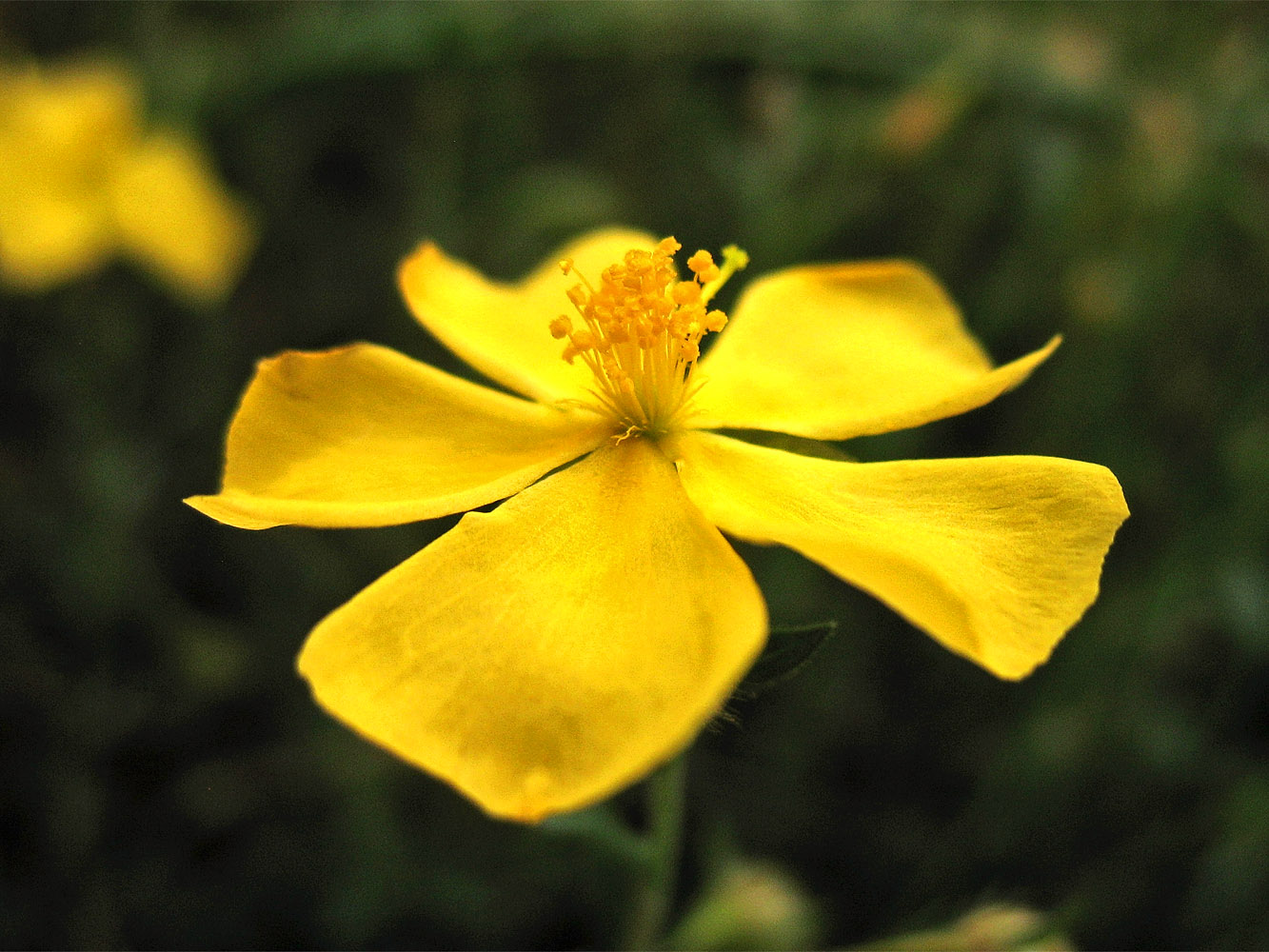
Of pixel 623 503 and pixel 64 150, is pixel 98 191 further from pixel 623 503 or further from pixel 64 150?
pixel 623 503

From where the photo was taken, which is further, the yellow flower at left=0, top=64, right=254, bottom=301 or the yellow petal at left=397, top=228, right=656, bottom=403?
the yellow flower at left=0, top=64, right=254, bottom=301

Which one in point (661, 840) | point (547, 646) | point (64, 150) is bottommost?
point (661, 840)

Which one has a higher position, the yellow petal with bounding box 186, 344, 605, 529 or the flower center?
the flower center

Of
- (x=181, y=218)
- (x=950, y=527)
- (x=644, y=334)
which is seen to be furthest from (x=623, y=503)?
(x=181, y=218)

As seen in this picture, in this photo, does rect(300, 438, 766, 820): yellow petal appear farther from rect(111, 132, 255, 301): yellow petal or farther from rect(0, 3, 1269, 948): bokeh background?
rect(111, 132, 255, 301): yellow petal

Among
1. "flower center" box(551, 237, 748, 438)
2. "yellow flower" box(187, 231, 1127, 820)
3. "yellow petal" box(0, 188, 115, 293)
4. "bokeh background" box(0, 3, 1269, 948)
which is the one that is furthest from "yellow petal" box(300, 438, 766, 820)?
"yellow petal" box(0, 188, 115, 293)

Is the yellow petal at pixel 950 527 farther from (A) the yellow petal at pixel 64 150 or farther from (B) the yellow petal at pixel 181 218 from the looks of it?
(A) the yellow petal at pixel 64 150
